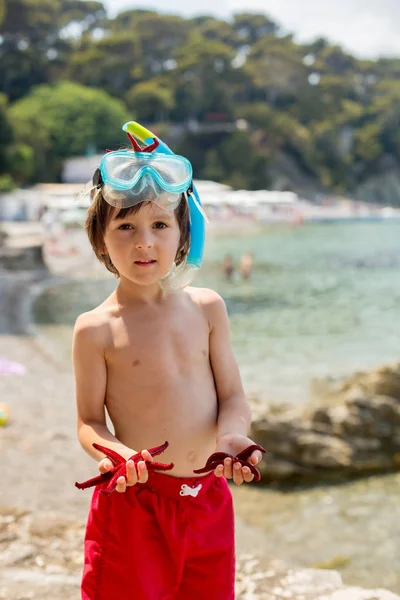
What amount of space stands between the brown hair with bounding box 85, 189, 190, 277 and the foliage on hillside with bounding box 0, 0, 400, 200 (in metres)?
37.9

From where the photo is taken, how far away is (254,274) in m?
21.7

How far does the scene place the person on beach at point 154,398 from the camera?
1594mm

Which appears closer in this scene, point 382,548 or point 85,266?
point 382,548

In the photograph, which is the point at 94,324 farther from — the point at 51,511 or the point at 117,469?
the point at 51,511

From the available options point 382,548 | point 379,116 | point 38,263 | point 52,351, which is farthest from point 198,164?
point 382,548

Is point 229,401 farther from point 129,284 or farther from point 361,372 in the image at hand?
point 361,372

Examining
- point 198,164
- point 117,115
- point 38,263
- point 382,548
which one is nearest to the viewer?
point 382,548

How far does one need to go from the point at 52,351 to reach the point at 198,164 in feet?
167

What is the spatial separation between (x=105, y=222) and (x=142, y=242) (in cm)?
11

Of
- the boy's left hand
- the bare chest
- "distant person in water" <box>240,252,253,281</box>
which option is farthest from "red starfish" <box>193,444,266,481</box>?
"distant person in water" <box>240,252,253,281</box>

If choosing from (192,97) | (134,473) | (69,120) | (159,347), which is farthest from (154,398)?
(192,97)

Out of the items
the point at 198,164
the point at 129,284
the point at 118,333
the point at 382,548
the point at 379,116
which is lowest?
the point at 382,548

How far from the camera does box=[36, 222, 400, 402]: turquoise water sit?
971cm

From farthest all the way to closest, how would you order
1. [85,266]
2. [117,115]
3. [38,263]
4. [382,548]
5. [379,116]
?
[379,116] < [117,115] < [85,266] < [38,263] < [382,548]
